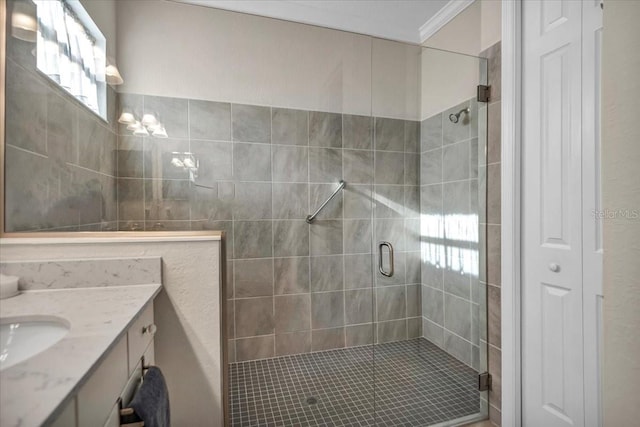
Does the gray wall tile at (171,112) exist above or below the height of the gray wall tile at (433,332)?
above

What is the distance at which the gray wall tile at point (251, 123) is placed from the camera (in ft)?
5.96

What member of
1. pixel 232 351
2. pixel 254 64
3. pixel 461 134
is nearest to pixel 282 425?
pixel 232 351

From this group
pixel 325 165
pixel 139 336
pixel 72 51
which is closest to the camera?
pixel 139 336

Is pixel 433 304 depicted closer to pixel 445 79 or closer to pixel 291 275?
pixel 291 275

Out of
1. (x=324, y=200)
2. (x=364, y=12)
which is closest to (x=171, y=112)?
(x=324, y=200)

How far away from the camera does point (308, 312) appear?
2059 millimetres

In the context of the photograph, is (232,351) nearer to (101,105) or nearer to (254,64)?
(101,105)

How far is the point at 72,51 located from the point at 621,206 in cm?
207

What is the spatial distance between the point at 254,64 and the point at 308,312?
1618 mm

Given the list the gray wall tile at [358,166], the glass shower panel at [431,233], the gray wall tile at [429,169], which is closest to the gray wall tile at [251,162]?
the gray wall tile at [358,166]

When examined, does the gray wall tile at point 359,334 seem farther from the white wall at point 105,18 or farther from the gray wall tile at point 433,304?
the white wall at point 105,18

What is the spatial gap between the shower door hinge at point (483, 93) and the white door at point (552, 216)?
20cm

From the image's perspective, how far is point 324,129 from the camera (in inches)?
77.3

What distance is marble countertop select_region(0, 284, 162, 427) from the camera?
0.43 m
